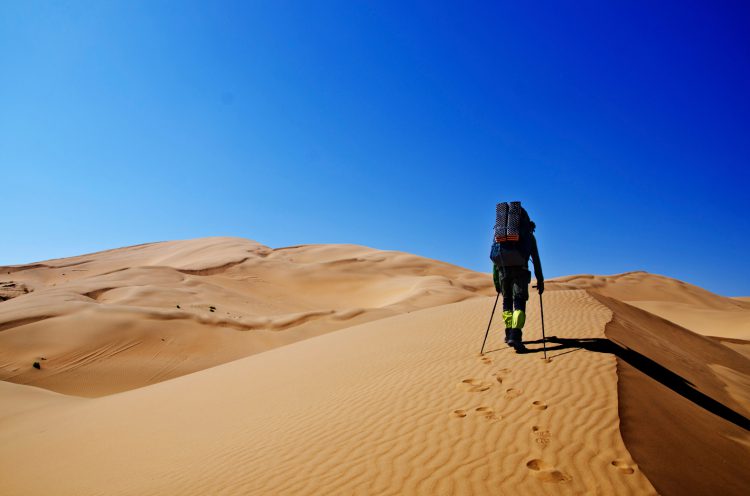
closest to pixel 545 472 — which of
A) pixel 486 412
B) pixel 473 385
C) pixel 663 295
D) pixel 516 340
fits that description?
pixel 486 412

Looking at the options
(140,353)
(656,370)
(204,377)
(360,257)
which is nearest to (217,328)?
(140,353)

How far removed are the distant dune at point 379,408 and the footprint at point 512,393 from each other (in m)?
0.06

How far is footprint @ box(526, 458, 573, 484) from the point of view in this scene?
12.0ft

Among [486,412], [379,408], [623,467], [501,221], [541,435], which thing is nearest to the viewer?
[623,467]

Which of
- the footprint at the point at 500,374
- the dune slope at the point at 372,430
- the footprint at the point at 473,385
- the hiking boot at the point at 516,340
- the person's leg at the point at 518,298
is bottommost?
the dune slope at the point at 372,430

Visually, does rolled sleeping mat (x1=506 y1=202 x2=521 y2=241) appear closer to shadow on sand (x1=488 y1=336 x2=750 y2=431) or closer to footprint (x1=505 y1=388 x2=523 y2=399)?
shadow on sand (x1=488 y1=336 x2=750 y2=431)

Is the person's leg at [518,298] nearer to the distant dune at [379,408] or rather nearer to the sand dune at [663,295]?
the distant dune at [379,408]

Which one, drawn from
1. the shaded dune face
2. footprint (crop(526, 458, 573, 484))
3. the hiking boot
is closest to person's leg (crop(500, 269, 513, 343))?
the hiking boot

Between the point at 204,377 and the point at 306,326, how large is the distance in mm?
9035

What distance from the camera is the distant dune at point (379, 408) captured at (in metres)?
3.99

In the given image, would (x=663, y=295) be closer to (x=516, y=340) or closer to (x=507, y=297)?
(x=507, y=297)

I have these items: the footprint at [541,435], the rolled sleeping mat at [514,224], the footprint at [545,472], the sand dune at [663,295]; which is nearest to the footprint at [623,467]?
the footprint at [545,472]

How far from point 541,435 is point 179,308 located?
19634mm

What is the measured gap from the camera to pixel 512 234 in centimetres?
704
